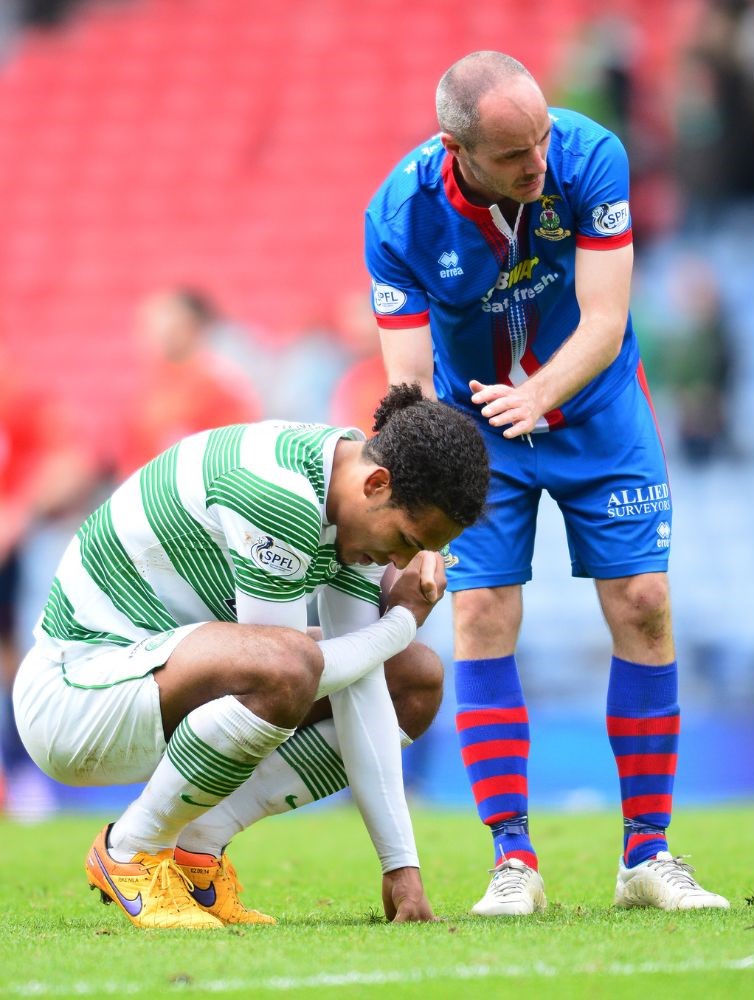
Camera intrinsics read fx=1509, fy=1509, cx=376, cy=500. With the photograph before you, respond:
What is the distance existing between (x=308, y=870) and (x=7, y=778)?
16.9 ft

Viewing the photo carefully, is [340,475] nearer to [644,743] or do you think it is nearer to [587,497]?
[587,497]

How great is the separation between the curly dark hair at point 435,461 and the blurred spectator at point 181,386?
771 cm

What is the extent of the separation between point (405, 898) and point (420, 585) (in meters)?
0.80

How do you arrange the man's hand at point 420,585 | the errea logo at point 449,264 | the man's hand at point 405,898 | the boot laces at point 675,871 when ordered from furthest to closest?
the errea logo at point 449,264 < the boot laces at point 675,871 < the man's hand at point 420,585 < the man's hand at point 405,898

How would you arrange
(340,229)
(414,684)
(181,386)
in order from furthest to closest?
(340,229), (181,386), (414,684)

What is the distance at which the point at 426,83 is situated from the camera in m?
13.1

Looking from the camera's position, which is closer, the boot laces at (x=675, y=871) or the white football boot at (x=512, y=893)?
the white football boot at (x=512, y=893)

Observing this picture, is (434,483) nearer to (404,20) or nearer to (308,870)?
(308,870)

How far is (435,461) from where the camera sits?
3.49m

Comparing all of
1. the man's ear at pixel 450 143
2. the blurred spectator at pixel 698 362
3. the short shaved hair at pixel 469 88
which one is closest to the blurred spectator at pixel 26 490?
the blurred spectator at pixel 698 362

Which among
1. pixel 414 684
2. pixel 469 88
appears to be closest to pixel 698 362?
pixel 469 88

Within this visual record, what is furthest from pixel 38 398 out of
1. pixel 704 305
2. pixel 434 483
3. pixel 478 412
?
pixel 434 483

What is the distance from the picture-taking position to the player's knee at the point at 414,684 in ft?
13.3

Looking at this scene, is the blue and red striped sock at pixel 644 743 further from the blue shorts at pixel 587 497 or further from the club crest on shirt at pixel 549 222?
the club crest on shirt at pixel 549 222
